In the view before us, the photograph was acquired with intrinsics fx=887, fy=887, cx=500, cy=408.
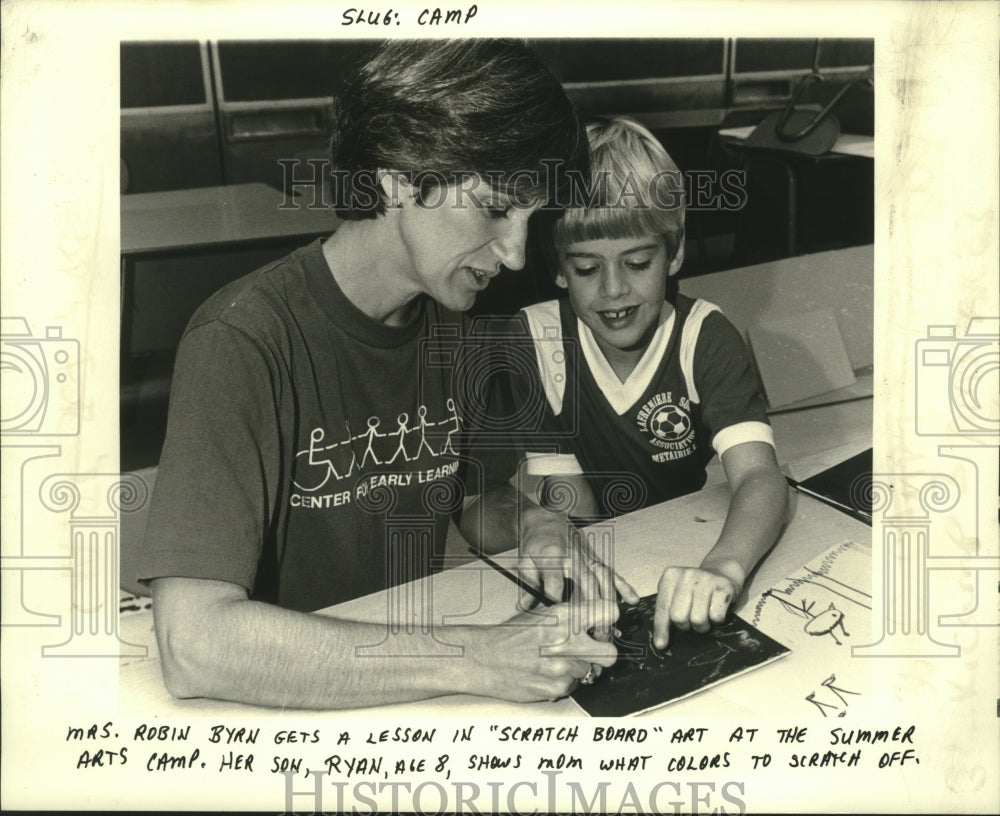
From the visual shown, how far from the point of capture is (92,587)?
92 cm

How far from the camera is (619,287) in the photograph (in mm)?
1108

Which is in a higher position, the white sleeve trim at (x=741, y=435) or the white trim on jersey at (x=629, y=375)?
the white trim on jersey at (x=629, y=375)

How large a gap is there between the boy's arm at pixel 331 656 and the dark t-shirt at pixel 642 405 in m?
0.23

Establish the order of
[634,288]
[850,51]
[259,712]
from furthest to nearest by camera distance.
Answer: [634,288], [850,51], [259,712]

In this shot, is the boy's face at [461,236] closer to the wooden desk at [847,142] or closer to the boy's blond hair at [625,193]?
the boy's blond hair at [625,193]

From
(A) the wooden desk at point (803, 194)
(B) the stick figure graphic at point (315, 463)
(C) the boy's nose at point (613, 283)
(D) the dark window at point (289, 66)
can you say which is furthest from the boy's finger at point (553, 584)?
(D) the dark window at point (289, 66)

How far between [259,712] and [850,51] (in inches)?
36.7

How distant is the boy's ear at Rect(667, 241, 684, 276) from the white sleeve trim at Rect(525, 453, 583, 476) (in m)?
0.25

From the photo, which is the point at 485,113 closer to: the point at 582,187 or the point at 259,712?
the point at 582,187

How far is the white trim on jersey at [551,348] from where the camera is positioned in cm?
108

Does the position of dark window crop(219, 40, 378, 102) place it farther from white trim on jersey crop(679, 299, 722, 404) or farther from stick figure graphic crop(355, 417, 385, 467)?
white trim on jersey crop(679, 299, 722, 404)

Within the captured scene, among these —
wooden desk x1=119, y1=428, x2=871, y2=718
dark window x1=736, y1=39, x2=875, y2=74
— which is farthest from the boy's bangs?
wooden desk x1=119, y1=428, x2=871, y2=718

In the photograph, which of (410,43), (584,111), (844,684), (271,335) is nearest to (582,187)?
(584,111)

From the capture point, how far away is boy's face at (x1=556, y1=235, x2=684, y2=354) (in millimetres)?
1041
